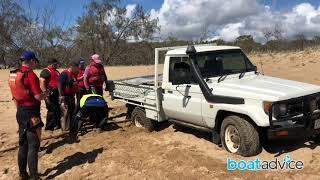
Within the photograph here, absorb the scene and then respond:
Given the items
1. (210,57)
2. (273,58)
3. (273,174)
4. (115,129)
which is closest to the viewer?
(273,174)

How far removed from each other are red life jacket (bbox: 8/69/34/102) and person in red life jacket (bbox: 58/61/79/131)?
9.32ft

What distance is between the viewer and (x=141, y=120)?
1017cm

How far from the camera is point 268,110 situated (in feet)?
22.8

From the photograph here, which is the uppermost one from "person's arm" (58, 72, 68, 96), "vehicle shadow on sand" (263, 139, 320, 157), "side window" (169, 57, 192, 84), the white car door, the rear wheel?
"side window" (169, 57, 192, 84)

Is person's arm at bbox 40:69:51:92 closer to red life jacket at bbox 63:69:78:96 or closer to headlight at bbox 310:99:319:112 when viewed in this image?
red life jacket at bbox 63:69:78:96

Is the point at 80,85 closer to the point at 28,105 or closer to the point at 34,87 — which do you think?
the point at 28,105

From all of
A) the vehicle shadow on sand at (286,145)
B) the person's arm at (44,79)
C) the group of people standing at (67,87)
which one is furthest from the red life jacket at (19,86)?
the vehicle shadow on sand at (286,145)

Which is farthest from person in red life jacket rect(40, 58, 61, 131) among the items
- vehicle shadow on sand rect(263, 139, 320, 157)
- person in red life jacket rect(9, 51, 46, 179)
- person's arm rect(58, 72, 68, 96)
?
vehicle shadow on sand rect(263, 139, 320, 157)

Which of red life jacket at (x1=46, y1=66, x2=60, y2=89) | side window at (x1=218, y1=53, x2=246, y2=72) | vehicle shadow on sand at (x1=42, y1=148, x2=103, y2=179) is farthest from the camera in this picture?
red life jacket at (x1=46, y1=66, x2=60, y2=89)

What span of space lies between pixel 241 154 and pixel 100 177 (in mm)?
2314

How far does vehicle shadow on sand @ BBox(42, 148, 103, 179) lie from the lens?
7.91 m

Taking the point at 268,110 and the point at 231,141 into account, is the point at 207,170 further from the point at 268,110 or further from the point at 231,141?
the point at 268,110

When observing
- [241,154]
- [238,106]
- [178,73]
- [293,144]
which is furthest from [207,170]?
[178,73]

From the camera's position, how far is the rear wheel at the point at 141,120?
9898 millimetres
